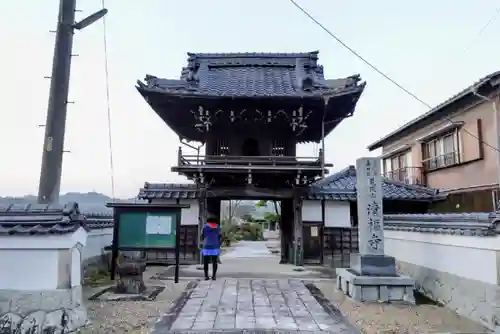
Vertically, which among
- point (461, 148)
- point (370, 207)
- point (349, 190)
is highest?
point (461, 148)

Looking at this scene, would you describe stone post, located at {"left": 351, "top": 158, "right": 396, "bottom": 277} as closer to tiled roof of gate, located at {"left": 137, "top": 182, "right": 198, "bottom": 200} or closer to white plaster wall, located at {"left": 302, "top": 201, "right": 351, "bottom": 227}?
white plaster wall, located at {"left": 302, "top": 201, "right": 351, "bottom": 227}

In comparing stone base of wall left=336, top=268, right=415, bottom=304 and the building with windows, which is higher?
the building with windows

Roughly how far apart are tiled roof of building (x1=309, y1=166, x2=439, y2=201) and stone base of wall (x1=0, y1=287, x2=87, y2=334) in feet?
37.2

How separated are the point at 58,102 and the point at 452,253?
27.8 ft

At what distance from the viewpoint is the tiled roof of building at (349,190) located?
52.7ft

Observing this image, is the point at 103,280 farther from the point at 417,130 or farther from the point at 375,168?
the point at 417,130

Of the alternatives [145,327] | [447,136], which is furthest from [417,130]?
[145,327]

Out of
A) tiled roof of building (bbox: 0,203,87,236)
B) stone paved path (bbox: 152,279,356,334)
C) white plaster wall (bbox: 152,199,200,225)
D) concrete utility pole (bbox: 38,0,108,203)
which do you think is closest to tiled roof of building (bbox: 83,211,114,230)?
concrete utility pole (bbox: 38,0,108,203)

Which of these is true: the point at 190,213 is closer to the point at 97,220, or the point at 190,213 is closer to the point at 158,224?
the point at 97,220

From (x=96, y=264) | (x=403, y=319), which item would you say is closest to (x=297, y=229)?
(x=96, y=264)

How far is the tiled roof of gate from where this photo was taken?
52.5 ft

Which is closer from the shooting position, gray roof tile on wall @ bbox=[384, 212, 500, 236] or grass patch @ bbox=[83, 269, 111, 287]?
gray roof tile on wall @ bbox=[384, 212, 500, 236]

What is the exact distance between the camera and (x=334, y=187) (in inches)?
664

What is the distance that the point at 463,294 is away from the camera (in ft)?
23.5
